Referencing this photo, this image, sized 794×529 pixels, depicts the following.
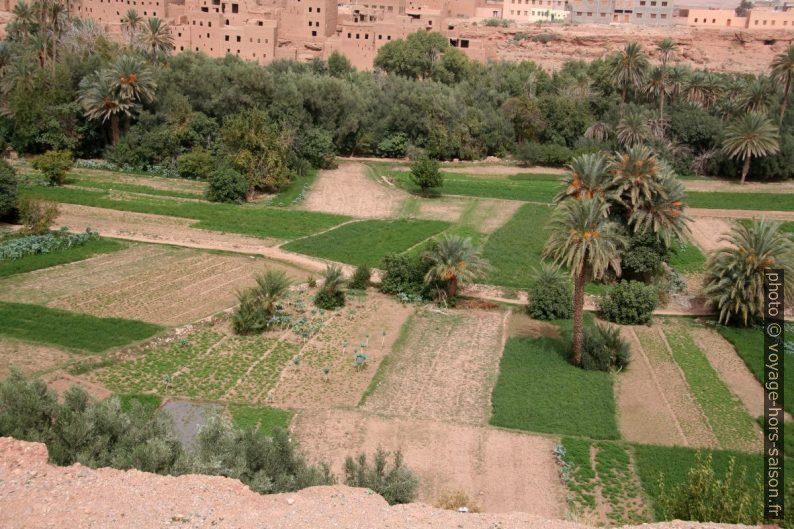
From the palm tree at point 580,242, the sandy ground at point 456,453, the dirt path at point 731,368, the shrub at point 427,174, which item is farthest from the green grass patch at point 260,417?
the shrub at point 427,174

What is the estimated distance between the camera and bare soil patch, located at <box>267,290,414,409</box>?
24.4 metres

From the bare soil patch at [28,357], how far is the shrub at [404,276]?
12840 millimetres

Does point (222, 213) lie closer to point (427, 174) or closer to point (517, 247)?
point (427, 174)

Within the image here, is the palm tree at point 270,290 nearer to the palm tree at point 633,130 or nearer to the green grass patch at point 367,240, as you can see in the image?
the green grass patch at point 367,240

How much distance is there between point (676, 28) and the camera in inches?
3191

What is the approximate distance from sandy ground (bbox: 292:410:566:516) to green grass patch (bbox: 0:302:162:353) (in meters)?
7.97

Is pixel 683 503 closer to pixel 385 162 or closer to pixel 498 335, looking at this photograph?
pixel 498 335

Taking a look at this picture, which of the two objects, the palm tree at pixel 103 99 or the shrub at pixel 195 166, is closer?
the shrub at pixel 195 166

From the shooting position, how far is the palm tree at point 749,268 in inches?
1171

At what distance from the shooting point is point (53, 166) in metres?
45.5

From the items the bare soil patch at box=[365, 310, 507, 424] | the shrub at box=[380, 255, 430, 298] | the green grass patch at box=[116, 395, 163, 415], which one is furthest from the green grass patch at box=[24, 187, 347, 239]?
the green grass patch at box=[116, 395, 163, 415]

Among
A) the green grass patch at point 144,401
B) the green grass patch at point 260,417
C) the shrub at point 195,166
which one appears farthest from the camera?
the shrub at point 195,166

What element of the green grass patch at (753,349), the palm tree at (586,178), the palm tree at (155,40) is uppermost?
the palm tree at (155,40)

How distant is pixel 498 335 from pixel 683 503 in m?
14.6
